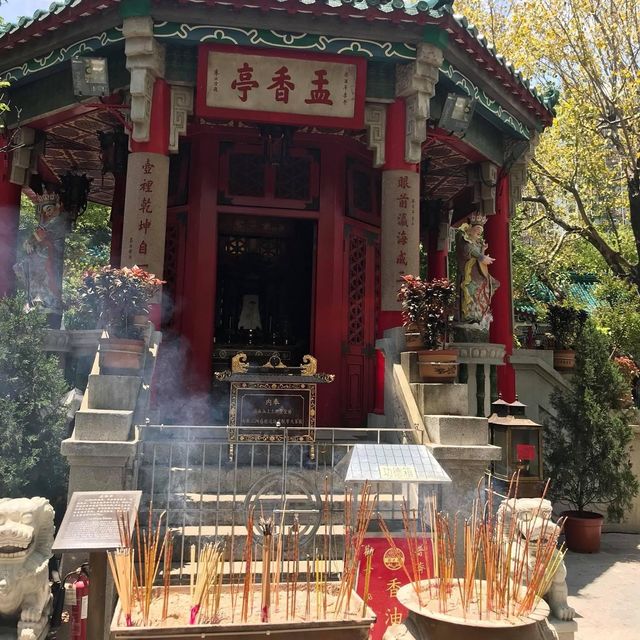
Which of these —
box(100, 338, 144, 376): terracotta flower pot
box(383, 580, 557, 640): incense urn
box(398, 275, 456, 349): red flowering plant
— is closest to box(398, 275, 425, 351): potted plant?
box(398, 275, 456, 349): red flowering plant

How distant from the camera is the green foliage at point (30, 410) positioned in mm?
6473

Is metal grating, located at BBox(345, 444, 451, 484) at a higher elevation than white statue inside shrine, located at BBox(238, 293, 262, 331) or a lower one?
lower

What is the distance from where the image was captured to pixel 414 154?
904 centimetres

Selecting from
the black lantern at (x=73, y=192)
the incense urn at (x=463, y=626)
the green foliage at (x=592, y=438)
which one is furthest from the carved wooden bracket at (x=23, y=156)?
the green foliage at (x=592, y=438)

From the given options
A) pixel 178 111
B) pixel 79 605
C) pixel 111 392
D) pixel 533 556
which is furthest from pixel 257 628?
pixel 178 111

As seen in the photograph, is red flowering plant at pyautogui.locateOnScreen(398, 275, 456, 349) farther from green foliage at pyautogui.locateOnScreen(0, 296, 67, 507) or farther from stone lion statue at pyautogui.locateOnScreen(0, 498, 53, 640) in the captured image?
stone lion statue at pyautogui.locateOnScreen(0, 498, 53, 640)

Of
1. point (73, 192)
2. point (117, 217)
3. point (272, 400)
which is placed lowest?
point (272, 400)

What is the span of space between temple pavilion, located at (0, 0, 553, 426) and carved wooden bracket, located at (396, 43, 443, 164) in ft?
0.09

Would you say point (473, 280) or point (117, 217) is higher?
point (117, 217)

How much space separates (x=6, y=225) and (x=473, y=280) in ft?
26.9

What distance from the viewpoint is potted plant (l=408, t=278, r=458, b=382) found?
23.3 ft

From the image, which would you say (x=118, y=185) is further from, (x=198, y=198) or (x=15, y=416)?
(x=15, y=416)

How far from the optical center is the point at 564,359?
12.6 metres

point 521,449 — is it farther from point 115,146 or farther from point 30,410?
point 115,146
